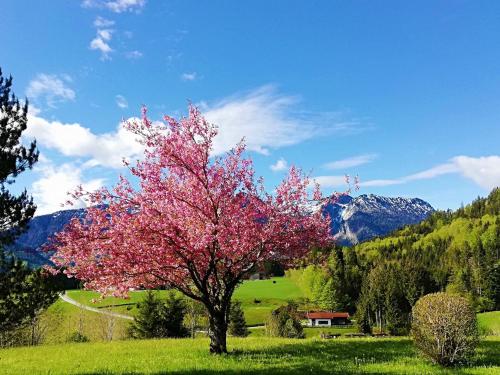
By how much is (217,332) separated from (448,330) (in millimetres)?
11026

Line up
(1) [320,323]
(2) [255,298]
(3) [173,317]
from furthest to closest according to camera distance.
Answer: (2) [255,298] < (1) [320,323] < (3) [173,317]

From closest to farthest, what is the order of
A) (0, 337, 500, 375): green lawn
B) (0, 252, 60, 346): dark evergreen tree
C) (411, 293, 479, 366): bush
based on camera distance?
1. (0, 252, 60, 346): dark evergreen tree
2. (0, 337, 500, 375): green lawn
3. (411, 293, 479, 366): bush

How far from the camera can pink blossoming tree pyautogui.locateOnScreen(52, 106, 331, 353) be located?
2020 cm

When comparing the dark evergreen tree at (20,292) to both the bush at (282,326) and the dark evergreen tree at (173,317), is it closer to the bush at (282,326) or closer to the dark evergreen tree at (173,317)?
the dark evergreen tree at (173,317)

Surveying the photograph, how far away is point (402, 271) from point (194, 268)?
126m

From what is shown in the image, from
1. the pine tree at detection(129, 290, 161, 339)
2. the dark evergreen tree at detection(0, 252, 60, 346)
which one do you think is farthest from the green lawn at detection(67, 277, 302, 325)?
the dark evergreen tree at detection(0, 252, 60, 346)

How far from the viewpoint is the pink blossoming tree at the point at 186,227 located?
20.2 metres

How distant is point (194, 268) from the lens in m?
22.0

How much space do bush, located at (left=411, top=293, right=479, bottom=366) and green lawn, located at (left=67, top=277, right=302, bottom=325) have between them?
351 feet

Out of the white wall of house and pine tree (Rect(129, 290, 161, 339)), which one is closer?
pine tree (Rect(129, 290, 161, 339))

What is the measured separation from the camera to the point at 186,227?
20.5 m

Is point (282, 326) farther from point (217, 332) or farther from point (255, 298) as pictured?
point (255, 298)

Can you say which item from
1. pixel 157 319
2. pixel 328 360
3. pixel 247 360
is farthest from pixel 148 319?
pixel 328 360

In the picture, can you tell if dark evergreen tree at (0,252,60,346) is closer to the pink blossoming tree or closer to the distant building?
the pink blossoming tree
